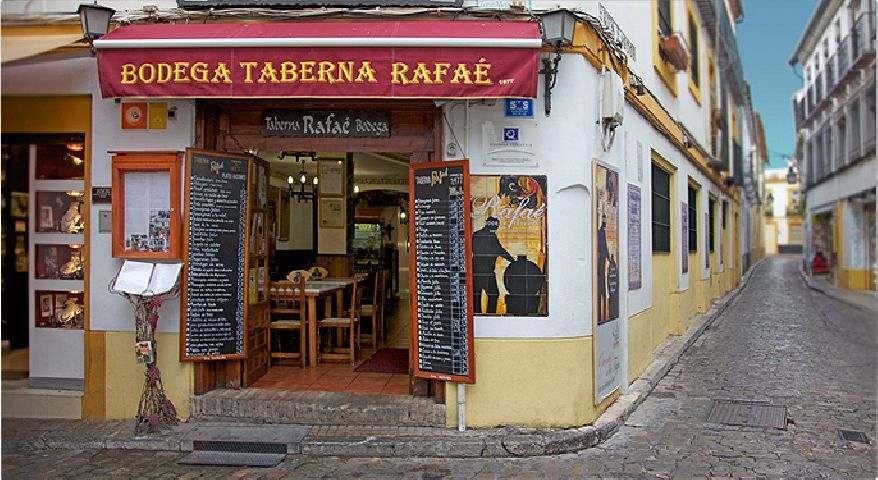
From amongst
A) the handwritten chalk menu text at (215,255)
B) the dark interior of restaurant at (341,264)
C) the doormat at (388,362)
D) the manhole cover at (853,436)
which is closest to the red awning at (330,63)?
the handwritten chalk menu text at (215,255)

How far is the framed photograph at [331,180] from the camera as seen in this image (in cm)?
1166

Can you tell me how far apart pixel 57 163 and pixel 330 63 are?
338 centimetres

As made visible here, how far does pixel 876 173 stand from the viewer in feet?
62.0

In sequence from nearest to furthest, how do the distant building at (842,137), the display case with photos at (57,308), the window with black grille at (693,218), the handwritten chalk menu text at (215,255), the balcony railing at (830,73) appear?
1. the handwritten chalk menu text at (215,255)
2. the display case with photos at (57,308)
3. the window with black grille at (693,218)
4. the distant building at (842,137)
5. the balcony railing at (830,73)

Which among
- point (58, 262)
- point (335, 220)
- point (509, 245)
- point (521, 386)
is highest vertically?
point (335, 220)

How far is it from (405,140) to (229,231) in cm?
189

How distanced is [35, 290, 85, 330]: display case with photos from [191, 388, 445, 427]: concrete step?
5.47 ft

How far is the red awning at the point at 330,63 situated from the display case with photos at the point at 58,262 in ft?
6.86

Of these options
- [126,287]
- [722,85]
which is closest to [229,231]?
[126,287]

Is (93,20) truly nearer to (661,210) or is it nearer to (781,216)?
(661,210)

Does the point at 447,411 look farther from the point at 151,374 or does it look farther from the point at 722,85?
the point at 722,85

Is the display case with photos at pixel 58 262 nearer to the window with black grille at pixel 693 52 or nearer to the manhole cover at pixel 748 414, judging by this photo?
the manhole cover at pixel 748 414

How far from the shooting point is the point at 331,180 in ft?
38.5

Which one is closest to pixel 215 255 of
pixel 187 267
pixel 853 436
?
pixel 187 267
